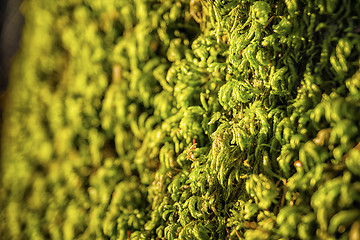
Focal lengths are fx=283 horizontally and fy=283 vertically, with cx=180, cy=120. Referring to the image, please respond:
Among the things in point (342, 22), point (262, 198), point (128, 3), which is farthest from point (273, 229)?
point (128, 3)

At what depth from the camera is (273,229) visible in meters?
0.60

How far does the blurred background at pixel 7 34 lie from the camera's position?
1.92 m

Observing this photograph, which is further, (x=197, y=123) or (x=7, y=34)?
(x=7, y=34)

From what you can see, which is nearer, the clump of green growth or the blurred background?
the clump of green growth

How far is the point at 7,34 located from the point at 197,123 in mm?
1823

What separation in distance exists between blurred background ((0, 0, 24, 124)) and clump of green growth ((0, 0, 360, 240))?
617mm

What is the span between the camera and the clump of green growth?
0.58 m

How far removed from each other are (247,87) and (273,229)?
0.32m

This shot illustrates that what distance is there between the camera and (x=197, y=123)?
0.81 meters

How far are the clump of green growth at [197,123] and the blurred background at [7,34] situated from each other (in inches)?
24.3

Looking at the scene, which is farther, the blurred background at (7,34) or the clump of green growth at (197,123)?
Result: the blurred background at (7,34)

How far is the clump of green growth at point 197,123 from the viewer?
58 centimetres

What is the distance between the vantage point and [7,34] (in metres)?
1.98

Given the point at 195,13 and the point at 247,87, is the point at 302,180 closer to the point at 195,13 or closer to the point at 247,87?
the point at 247,87
